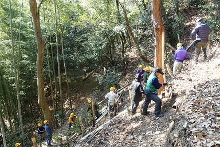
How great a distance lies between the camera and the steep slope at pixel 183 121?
181 inches

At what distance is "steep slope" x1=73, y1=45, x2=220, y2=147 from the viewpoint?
15.1 ft

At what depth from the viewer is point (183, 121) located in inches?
209

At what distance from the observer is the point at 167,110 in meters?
7.28

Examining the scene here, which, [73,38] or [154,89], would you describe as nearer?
[154,89]

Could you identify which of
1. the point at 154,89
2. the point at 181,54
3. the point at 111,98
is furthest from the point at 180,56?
the point at 111,98

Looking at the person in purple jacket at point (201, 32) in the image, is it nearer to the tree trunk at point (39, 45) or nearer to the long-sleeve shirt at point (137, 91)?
the long-sleeve shirt at point (137, 91)

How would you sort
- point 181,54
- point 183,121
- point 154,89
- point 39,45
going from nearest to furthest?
1. point 183,121
2. point 154,89
3. point 181,54
4. point 39,45

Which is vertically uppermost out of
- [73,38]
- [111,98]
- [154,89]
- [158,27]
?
[73,38]

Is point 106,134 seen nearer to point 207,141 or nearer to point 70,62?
point 207,141

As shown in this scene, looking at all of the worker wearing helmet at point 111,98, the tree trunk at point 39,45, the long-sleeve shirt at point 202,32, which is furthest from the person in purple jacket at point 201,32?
the tree trunk at point 39,45

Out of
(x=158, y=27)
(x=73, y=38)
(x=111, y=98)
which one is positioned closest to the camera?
(x=158, y=27)

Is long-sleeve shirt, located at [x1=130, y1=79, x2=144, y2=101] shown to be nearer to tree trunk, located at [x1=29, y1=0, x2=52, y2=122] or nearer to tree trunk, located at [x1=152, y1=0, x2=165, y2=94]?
tree trunk, located at [x1=152, y1=0, x2=165, y2=94]

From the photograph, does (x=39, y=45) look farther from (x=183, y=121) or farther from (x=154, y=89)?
(x=183, y=121)

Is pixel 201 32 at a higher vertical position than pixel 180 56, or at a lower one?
higher
